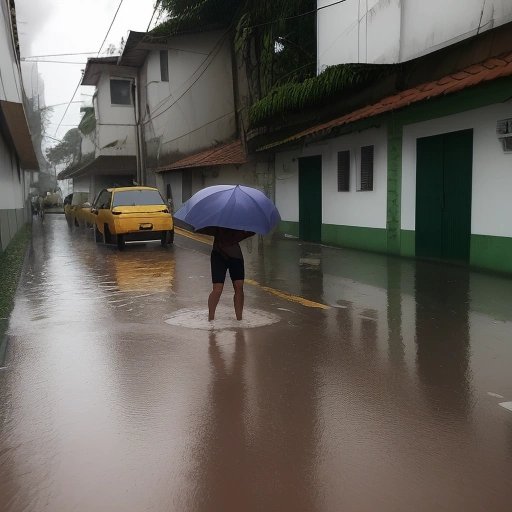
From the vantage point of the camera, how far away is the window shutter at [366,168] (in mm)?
13961

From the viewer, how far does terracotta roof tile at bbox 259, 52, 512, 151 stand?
343 inches

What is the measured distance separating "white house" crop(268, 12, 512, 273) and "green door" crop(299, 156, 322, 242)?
17 cm

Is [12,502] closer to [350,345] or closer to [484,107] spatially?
[350,345]

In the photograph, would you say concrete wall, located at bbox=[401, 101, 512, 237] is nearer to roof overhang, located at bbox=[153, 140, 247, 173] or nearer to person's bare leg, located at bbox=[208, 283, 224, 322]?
person's bare leg, located at bbox=[208, 283, 224, 322]

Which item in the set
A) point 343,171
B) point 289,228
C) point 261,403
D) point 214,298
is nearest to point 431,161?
point 343,171

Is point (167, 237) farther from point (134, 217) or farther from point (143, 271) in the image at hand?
point (143, 271)

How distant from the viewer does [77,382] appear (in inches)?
188

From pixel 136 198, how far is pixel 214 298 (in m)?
10.0

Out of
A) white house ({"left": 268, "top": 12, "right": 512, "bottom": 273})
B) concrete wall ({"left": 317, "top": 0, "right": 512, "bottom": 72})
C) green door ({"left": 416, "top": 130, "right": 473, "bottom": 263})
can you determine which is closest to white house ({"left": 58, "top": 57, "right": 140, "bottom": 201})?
concrete wall ({"left": 317, "top": 0, "right": 512, "bottom": 72})

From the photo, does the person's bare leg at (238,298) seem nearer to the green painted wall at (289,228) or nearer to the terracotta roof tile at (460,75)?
the terracotta roof tile at (460,75)

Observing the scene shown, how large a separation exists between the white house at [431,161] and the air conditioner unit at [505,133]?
0.06 feet

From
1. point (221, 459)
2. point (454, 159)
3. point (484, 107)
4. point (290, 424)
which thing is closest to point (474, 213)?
point (454, 159)

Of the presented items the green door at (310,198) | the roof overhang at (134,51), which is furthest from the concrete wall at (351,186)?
the roof overhang at (134,51)

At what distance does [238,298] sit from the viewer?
22.4ft
